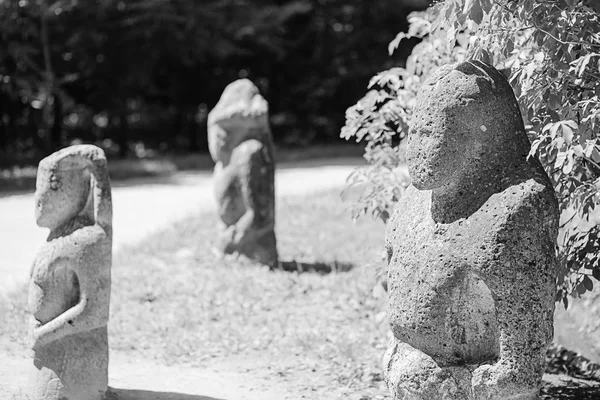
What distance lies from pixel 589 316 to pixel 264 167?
3.80m

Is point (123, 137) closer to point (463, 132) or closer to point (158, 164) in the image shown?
point (158, 164)

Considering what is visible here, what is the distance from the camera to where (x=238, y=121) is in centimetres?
973

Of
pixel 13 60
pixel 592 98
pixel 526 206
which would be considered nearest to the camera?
pixel 526 206

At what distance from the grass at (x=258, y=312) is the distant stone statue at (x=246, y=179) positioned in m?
0.24

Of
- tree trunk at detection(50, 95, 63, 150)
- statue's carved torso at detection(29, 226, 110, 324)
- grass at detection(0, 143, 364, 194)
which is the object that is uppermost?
statue's carved torso at detection(29, 226, 110, 324)

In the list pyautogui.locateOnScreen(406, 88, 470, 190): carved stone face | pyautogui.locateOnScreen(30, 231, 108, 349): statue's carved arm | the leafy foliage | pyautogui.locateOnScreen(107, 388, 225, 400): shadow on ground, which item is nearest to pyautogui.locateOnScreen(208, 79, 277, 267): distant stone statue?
pyautogui.locateOnScreen(107, 388, 225, 400): shadow on ground

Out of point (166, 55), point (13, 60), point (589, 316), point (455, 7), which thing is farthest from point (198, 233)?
point (166, 55)

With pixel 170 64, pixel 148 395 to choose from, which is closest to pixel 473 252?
pixel 148 395

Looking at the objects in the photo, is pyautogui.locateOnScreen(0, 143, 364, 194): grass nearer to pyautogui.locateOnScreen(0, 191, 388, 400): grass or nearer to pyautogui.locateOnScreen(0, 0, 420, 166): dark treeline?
pyautogui.locateOnScreen(0, 0, 420, 166): dark treeline

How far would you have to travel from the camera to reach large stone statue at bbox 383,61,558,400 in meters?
3.68

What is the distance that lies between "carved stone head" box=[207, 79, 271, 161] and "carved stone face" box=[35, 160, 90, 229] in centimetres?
467

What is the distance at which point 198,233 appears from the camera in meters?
11.6

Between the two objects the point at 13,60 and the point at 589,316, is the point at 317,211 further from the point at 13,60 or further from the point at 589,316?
the point at 13,60

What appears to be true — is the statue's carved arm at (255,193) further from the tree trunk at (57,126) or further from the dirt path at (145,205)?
the tree trunk at (57,126)
